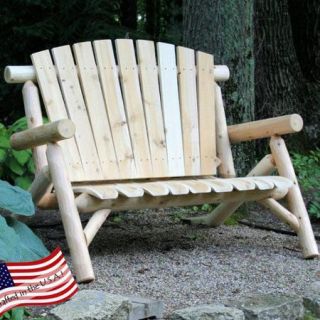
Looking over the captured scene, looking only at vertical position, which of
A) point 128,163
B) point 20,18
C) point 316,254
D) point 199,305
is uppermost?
point 20,18

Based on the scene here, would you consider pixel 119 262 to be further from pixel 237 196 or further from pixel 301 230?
pixel 301 230

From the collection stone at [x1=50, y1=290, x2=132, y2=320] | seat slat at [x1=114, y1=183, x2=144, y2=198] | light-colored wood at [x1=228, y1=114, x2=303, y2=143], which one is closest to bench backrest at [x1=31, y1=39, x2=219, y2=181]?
light-colored wood at [x1=228, y1=114, x2=303, y2=143]

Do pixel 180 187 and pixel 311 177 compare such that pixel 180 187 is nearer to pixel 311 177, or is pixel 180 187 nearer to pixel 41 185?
pixel 41 185

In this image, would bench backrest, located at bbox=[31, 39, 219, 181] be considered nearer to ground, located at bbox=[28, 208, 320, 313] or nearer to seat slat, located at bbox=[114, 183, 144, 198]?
ground, located at bbox=[28, 208, 320, 313]

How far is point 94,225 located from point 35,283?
906mm

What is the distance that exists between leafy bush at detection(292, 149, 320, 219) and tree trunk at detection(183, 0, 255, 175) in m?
0.47

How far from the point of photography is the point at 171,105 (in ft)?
12.5

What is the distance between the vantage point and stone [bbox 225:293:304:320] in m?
2.35

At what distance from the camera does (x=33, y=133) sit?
289 cm

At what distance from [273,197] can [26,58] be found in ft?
12.2

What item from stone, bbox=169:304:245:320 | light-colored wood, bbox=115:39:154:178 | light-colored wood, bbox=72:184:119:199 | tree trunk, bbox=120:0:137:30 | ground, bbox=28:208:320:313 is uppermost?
tree trunk, bbox=120:0:137:30

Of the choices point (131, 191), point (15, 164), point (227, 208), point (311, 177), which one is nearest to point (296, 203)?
point (227, 208)

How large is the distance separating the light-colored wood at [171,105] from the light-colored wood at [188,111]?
25mm

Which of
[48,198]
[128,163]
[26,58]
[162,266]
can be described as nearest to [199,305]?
[162,266]
